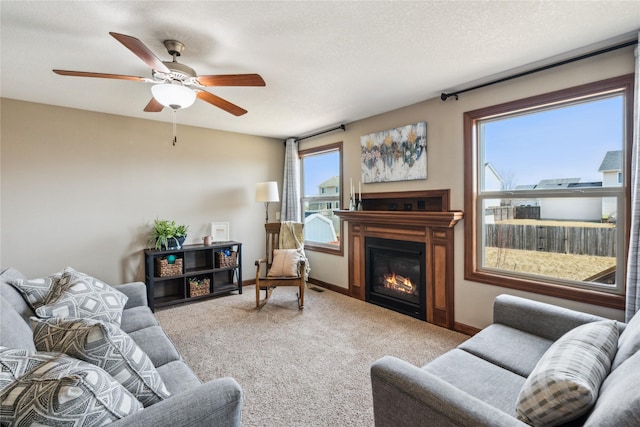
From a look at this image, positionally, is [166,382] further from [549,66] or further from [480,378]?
[549,66]

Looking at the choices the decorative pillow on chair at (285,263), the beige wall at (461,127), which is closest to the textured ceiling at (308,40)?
the beige wall at (461,127)

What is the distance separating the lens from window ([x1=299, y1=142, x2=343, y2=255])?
4504mm

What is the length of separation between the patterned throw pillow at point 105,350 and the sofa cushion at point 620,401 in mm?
1447

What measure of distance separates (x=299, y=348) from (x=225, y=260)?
207 cm

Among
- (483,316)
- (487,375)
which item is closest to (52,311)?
(487,375)

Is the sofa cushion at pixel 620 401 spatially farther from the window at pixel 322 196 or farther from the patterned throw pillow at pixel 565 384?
the window at pixel 322 196

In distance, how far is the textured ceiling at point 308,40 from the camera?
1715 millimetres

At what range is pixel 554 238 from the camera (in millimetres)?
2512

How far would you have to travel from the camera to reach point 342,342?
2773mm

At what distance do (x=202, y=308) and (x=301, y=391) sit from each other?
2160 mm

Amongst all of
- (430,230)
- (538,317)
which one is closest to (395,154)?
(430,230)

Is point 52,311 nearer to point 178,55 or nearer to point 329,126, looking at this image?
point 178,55

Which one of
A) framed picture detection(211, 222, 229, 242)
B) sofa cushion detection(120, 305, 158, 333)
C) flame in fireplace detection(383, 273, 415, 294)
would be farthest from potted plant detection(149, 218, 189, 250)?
flame in fireplace detection(383, 273, 415, 294)

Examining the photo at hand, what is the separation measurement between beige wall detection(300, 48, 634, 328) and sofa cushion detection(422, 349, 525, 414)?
132 cm
